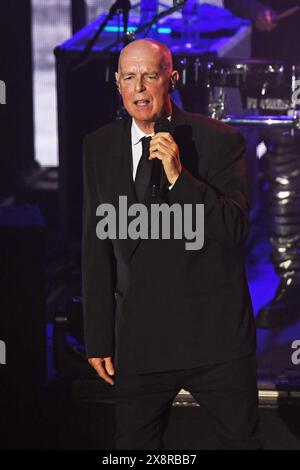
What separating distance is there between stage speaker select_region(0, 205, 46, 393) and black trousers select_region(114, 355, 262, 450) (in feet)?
4.50

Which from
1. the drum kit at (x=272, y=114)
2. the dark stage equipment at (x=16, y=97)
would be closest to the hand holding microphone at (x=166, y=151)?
the drum kit at (x=272, y=114)

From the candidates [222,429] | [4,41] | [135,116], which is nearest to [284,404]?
[222,429]

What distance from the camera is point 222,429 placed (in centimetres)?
294

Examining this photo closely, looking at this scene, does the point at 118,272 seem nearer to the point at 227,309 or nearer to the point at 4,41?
the point at 227,309

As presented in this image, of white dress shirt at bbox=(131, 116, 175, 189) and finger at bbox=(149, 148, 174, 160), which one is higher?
finger at bbox=(149, 148, 174, 160)

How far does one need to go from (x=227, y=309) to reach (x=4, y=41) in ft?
17.9

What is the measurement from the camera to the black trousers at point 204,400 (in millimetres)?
2902

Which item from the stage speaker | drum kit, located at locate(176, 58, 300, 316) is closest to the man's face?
the stage speaker

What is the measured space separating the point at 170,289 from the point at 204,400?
0.34 metres

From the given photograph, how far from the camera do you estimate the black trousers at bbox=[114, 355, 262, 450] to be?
2.90 metres

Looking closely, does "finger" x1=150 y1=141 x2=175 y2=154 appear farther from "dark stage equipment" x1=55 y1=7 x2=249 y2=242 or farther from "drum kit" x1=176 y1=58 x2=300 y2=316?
"dark stage equipment" x1=55 y1=7 x2=249 y2=242

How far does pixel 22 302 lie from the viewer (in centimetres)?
425

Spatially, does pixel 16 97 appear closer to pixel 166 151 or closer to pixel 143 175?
pixel 143 175

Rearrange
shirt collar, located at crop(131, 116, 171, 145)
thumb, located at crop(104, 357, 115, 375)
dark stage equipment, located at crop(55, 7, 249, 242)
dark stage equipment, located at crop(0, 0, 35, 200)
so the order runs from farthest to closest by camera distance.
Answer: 1. dark stage equipment, located at crop(0, 0, 35, 200)
2. dark stage equipment, located at crop(55, 7, 249, 242)
3. thumb, located at crop(104, 357, 115, 375)
4. shirt collar, located at crop(131, 116, 171, 145)
